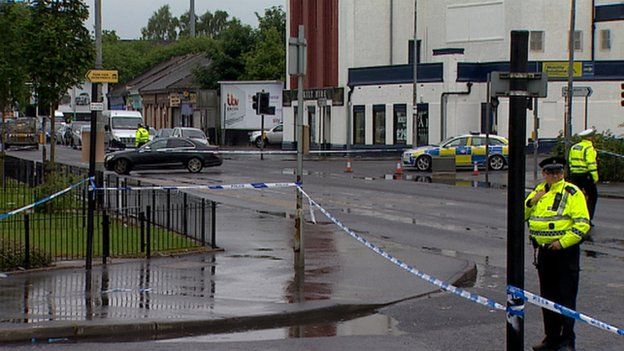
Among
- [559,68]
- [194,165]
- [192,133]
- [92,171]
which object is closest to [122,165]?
[194,165]

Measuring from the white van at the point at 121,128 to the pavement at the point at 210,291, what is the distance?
38.8 meters

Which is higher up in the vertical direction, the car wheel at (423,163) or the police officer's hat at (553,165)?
the police officer's hat at (553,165)

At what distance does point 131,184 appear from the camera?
24578 millimetres

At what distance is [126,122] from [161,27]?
375 feet

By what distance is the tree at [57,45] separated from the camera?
2209cm

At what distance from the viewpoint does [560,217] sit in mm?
9648

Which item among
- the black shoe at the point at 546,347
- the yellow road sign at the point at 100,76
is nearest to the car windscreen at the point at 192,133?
the yellow road sign at the point at 100,76

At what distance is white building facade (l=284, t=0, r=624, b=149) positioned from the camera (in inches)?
2029

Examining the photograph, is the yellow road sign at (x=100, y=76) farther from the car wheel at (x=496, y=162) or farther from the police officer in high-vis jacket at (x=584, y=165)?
the car wheel at (x=496, y=162)

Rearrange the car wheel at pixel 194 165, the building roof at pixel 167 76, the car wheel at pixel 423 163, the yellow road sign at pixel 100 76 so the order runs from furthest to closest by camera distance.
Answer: the building roof at pixel 167 76
the car wheel at pixel 423 163
the car wheel at pixel 194 165
the yellow road sign at pixel 100 76

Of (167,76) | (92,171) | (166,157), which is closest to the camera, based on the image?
(92,171)

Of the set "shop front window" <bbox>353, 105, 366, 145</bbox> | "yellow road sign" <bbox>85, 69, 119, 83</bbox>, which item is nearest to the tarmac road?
"yellow road sign" <bbox>85, 69, 119, 83</bbox>

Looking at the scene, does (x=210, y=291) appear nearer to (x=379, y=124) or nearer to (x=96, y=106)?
(x=96, y=106)

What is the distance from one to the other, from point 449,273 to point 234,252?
12.3ft
